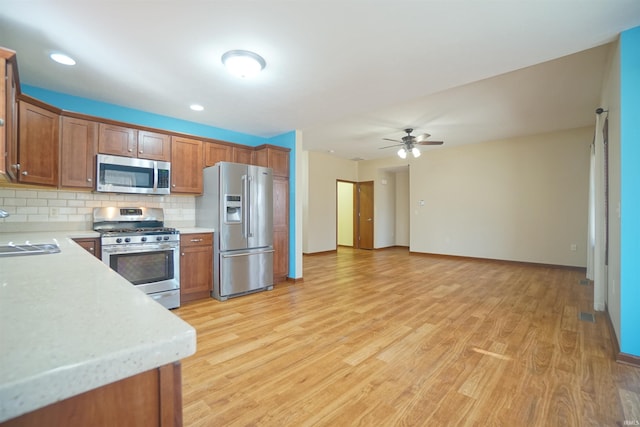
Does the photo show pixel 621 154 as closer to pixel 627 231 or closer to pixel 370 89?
pixel 627 231

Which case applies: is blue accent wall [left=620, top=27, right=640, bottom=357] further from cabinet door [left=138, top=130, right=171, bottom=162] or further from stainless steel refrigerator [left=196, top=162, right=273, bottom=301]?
cabinet door [left=138, top=130, right=171, bottom=162]

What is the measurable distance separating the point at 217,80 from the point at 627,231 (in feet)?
12.7

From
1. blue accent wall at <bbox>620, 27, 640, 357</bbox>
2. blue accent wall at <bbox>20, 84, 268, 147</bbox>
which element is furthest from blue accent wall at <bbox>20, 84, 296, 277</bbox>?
blue accent wall at <bbox>620, 27, 640, 357</bbox>

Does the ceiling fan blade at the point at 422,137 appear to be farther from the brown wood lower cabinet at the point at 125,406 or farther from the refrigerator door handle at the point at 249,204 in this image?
the brown wood lower cabinet at the point at 125,406

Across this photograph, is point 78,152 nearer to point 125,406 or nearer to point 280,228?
point 280,228

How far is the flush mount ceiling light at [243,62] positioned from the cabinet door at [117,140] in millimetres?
1751

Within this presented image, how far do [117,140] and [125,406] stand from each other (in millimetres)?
3809

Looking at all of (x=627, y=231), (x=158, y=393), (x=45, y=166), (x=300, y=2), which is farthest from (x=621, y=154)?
(x=45, y=166)

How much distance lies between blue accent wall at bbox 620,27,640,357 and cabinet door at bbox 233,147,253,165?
4.29m

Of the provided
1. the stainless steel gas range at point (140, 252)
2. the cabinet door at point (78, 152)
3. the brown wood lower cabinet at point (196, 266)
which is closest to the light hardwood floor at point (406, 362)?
the brown wood lower cabinet at point (196, 266)

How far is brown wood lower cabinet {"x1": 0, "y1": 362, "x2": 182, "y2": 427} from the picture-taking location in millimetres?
448

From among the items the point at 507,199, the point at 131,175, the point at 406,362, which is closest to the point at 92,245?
the point at 131,175

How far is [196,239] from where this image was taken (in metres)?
3.75

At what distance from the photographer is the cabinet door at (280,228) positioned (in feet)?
15.1
